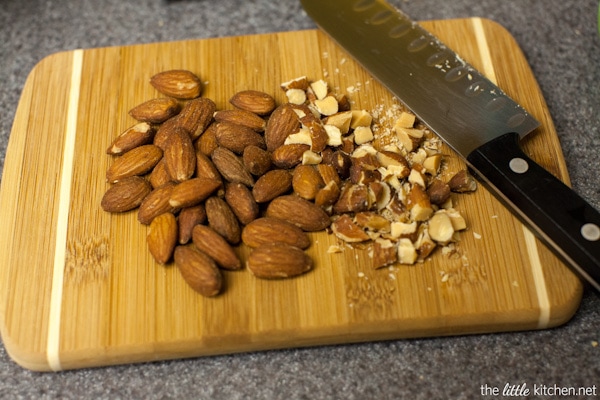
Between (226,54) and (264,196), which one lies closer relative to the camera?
(264,196)

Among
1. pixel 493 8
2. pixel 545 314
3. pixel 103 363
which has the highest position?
pixel 493 8

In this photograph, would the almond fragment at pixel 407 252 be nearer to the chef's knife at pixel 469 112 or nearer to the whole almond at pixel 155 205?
the chef's knife at pixel 469 112

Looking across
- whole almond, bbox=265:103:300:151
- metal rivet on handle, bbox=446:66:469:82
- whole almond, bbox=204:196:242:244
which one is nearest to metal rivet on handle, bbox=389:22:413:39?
metal rivet on handle, bbox=446:66:469:82

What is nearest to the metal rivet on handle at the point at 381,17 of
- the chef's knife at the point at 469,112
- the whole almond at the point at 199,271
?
the chef's knife at the point at 469,112

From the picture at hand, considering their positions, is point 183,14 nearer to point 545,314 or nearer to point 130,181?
point 130,181

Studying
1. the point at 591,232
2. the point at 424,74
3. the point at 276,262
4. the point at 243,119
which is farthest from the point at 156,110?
the point at 591,232

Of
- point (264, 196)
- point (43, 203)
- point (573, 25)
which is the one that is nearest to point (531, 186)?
point (264, 196)
